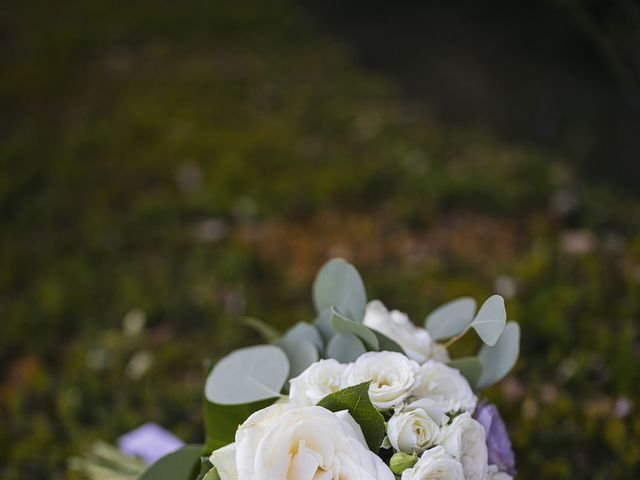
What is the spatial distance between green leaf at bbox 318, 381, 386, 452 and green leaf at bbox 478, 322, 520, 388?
11.0 inches

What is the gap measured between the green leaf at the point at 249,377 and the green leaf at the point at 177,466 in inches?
4.1

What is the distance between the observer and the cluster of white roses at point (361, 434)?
812 millimetres

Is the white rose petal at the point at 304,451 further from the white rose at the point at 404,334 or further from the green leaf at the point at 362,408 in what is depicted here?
the white rose at the point at 404,334

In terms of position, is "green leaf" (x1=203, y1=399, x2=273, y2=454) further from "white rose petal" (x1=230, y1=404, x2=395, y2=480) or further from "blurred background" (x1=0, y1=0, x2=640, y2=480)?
"blurred background" (x1=0, y1=0, x2=640, y2=480)

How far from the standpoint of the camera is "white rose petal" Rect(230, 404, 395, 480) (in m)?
0.80

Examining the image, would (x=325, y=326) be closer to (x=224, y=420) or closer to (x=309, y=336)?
(x=309, y=336)

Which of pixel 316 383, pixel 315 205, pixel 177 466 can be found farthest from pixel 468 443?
pixel 315 205

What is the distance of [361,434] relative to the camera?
2.85ft

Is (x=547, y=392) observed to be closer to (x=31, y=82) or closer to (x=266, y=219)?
(x=266, y=219)

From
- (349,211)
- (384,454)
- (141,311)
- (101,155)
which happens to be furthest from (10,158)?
(384,454)

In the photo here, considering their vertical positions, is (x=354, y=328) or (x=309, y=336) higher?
(x=354, y=328)

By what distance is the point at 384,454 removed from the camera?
3.02 ft

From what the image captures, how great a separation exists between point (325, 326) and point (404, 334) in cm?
15

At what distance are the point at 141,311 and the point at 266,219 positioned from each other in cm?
78
